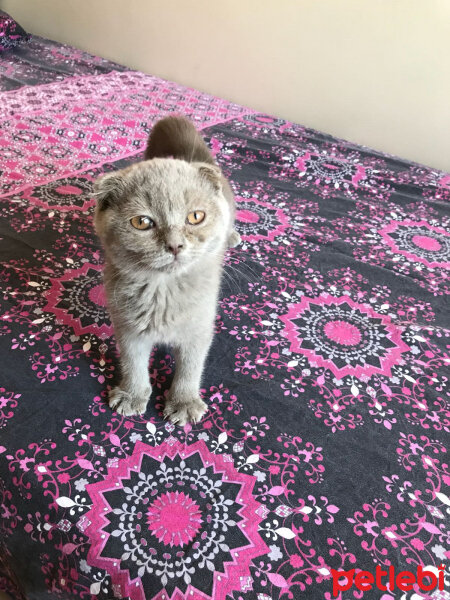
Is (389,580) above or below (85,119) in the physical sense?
below

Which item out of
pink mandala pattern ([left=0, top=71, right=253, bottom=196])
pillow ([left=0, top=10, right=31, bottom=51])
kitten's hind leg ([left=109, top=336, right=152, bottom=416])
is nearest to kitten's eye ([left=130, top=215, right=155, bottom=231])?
kitten's hind leg ([left=109, top=336, right=152, bottom=416])

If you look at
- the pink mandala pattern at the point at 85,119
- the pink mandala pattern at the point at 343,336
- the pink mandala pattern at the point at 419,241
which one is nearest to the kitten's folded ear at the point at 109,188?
the pink mandala pattern at the point at 343,336

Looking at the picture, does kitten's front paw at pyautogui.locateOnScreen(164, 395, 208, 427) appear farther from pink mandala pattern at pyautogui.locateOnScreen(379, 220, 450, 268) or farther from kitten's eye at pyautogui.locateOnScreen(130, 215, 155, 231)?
pink mandala pattern at pyautogui.locateOnScreen(379, 220, 450, 268)

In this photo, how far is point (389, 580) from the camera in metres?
0.73

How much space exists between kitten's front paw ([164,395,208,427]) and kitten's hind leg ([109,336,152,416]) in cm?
6

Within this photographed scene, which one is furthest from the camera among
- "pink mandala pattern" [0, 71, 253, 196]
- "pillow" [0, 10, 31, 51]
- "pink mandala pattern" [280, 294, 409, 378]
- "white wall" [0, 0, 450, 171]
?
"pillow" [0, 10, 31, 51]

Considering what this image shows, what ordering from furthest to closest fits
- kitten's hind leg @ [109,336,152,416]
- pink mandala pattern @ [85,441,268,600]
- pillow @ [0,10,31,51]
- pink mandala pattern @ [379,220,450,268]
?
1. pillow @ [0,10,31,51]
2. pink mandala pattern @ [379,220,450,268]
3. kitten's hind leg @ [109,336,152,416]
4. pink mandala pattern @ [85,441,268,600]

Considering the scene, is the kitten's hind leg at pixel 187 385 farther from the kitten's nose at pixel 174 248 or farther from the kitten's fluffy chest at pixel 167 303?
the kitten's nose at pixel 174 248

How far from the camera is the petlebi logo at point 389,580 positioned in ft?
2.36

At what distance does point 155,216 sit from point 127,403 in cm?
43

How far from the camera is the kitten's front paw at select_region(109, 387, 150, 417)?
3.12ft

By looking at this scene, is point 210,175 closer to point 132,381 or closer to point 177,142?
point 132,381

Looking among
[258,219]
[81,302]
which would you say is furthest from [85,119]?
[81,302]

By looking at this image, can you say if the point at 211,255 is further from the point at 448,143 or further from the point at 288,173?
the point at 448,143
